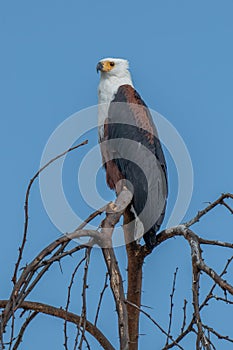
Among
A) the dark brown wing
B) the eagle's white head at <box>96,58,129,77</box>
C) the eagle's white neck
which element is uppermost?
the eagle's white head at <box>96,58,129,77</box>

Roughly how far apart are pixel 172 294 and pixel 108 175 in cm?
209

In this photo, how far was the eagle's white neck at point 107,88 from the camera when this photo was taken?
21.0 ft

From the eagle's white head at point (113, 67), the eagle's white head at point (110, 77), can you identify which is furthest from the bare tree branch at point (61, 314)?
the eagle's white head at point (113, 67)

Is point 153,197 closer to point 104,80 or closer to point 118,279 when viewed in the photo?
point 104,80

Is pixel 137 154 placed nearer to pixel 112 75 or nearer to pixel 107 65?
pixel 112 75

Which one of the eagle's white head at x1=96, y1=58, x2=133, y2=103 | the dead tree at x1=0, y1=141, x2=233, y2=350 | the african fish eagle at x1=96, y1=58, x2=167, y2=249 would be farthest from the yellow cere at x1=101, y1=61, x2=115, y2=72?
the dead tree at x1=0, y1=141, x2=233, y2=350

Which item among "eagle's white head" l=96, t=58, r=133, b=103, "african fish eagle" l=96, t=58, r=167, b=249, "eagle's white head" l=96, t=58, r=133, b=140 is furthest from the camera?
"eagle's white head" l=96, t=58, r=133, b=103

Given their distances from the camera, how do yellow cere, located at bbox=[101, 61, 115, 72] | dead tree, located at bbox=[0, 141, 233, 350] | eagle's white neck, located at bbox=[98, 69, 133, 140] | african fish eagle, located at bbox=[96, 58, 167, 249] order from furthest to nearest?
yellow cere, located at bbox=[101, 61, 115, 72], eagle's white neck, located at bbox=[98, 69, 133, 140], african fish eagle, located at bbox=[96, 58, 167, 249], dead tree, located at bbox=[0, 141, 233, 350]

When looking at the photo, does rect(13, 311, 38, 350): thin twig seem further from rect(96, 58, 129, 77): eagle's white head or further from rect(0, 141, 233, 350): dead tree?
rect(96, 58, 129, 77): eagle's white head

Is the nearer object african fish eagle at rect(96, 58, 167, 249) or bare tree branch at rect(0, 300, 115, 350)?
bare tree branch at rect(0, 300, 115, 350)

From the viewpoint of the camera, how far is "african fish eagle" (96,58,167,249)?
5.88 m

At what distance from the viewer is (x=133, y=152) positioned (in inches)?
250

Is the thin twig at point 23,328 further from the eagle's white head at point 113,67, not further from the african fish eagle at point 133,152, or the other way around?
the eagle's white head at point 113,67

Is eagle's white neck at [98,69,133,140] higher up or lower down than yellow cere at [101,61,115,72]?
lower down
